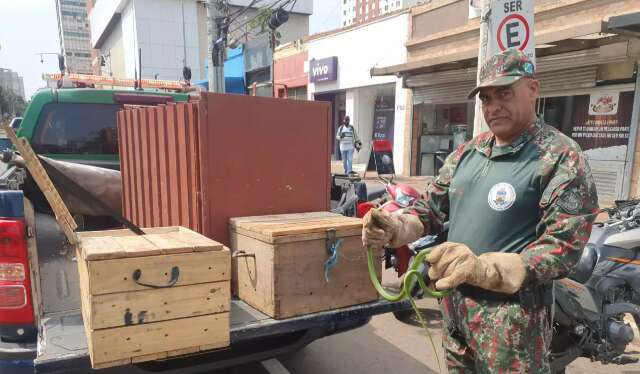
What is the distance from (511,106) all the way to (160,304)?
5.80 ft

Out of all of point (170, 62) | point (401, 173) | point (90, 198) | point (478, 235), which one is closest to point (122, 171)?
point (90, 198)

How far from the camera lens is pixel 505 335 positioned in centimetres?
186

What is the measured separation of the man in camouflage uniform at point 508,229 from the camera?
1.68 meters

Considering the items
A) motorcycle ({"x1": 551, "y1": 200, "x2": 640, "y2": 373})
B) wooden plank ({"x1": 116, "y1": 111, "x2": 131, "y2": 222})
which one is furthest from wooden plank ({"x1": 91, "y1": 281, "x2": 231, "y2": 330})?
wooden plank ({"x1": 116, "y1": 111, "x2": 131, "y2": 222})

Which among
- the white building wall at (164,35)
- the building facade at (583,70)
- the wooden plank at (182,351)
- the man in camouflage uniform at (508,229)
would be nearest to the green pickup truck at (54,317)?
the wooden plank at (182,351)

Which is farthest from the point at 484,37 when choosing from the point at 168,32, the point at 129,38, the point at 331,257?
the point at 129,38

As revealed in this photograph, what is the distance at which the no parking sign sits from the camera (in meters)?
3.97

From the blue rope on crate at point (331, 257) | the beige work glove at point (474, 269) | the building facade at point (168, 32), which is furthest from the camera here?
the building facade at point (168, 32)

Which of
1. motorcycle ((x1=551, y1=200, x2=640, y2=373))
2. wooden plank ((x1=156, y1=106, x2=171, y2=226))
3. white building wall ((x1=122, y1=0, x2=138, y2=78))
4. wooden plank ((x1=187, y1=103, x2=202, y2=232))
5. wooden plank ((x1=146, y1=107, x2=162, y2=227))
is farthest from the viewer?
white building wall ((x1=122, y1=0, x2=138, y2=78))

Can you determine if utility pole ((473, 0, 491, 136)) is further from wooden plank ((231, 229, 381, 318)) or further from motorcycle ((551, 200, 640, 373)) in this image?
wooden plank ((231, 229, 381, 318))

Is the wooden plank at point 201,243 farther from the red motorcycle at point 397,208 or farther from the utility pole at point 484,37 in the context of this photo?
the utility pole at point 484,37

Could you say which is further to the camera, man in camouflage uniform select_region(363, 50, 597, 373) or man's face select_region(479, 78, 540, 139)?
man's face select_region(479, 78, 540, 139)

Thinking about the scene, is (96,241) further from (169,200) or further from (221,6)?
(221,6)

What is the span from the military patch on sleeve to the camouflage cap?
0.50 m
